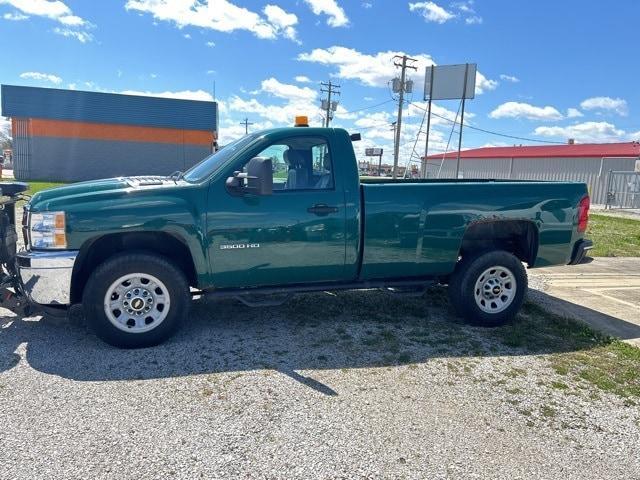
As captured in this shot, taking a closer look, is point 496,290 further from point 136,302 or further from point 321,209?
point 136,302

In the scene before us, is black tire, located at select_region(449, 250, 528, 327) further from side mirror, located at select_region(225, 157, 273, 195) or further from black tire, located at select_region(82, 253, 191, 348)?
black tire, located at select_region(82, 253, 191, 348)

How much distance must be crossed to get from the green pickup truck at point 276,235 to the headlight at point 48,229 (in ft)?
0.04

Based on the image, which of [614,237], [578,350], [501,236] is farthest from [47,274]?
[614,237]

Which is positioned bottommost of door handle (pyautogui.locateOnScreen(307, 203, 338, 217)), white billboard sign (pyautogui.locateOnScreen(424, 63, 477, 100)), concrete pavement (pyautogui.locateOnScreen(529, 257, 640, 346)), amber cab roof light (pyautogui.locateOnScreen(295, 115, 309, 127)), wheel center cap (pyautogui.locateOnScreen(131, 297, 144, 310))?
concrete pavement (pyautogui.locateOnScreen(529, 257, 640, 346))

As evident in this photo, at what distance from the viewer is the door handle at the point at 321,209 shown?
14.8ft

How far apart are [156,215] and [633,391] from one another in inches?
162

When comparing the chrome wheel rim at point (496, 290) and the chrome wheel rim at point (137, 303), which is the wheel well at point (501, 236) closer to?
the chrome wheel rim at point (496, 290)

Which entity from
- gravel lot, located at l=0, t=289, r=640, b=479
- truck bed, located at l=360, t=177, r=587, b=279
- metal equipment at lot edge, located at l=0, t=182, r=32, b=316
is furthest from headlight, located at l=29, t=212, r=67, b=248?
truck bed, located at l=360, t=177, r=587, b=279

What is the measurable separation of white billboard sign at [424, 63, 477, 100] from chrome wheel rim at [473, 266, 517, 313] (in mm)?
25472

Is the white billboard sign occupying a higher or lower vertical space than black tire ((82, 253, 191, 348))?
higher

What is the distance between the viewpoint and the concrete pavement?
5.54 m

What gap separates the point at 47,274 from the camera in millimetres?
4035

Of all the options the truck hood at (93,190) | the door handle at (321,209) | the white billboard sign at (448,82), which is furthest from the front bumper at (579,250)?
the white billboard sign at (448,82)

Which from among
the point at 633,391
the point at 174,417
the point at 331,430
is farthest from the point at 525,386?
the point at 174,417
